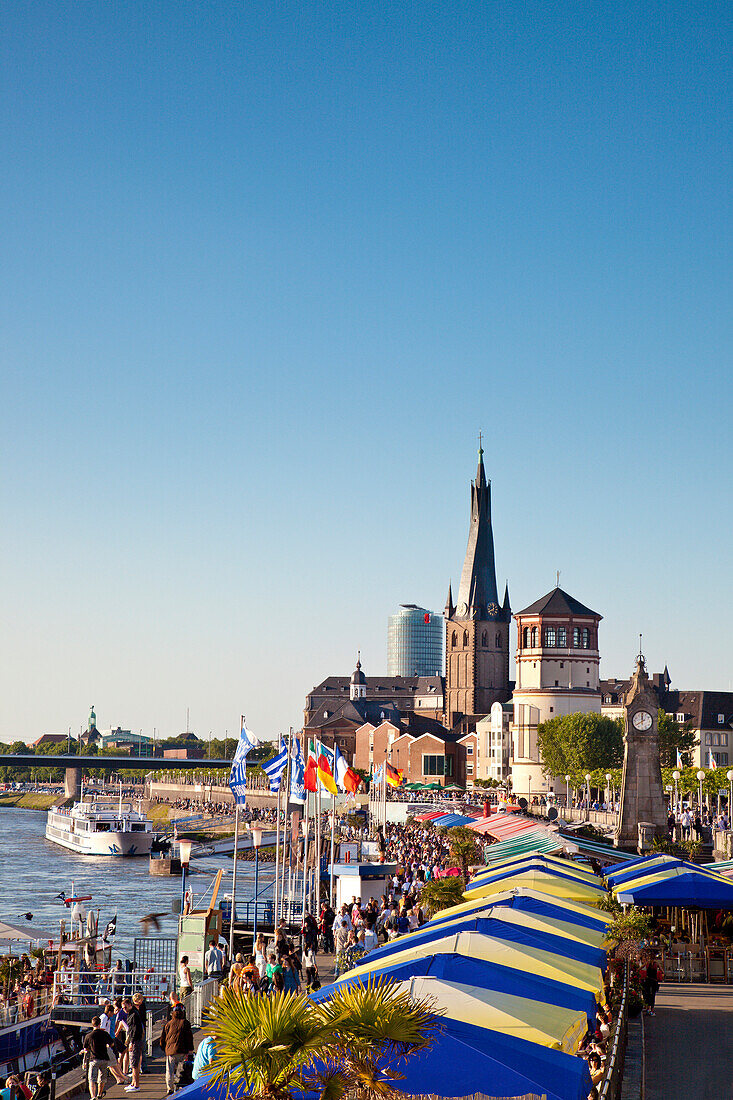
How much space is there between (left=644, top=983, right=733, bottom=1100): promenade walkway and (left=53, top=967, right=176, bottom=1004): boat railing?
35.6 feet

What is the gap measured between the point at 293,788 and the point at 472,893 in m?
14.2

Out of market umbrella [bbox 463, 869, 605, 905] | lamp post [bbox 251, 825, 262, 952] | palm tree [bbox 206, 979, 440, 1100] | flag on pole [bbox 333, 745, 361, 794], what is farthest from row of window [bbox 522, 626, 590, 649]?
palm tree [bbox 206, 979, 440, 1100]

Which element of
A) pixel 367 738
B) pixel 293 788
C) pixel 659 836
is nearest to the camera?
pixel 293 788

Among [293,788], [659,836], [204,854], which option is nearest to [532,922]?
[293,788]

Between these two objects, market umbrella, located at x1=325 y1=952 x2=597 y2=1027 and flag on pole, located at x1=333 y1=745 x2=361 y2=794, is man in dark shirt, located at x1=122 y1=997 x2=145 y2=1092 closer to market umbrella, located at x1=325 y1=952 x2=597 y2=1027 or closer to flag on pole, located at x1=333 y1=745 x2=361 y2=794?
market umbrella, located at x1=325 y1=952 x2=597 y2=1027

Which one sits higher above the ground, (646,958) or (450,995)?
(450,995)

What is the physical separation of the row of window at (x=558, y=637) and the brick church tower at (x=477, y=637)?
59604 millimetres

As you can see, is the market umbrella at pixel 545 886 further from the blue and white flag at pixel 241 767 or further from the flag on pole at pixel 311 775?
the flag on pole at pixel 311 775

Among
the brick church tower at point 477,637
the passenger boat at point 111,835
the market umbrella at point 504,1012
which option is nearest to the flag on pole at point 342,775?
the market umbrella at point 504,1012

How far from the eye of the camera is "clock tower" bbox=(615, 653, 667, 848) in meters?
49.0

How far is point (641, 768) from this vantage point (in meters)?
49.3

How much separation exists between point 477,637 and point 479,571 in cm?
993

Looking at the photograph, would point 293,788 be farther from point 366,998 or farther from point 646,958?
point 366,998

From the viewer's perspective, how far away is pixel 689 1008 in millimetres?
23500
